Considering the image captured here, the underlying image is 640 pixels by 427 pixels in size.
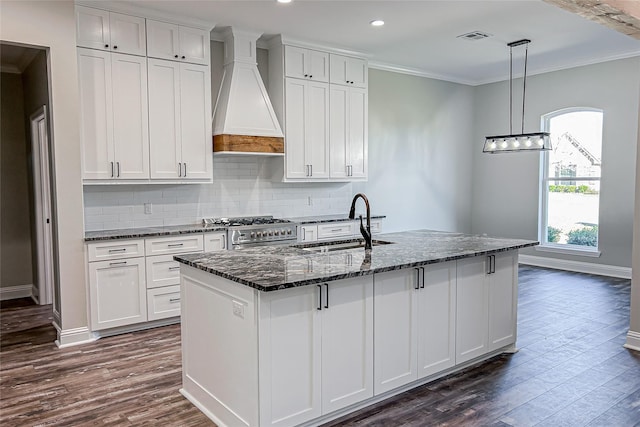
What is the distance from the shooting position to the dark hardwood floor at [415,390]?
2824 millimetres

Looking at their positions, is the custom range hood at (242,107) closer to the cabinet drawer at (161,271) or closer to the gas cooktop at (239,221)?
the gas cooktop at (239,221)

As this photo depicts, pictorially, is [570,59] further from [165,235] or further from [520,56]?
[165,235]

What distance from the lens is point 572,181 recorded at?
23.2 feet

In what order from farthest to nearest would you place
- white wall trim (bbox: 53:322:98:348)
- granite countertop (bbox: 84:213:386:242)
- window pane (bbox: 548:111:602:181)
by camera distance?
window pane (bbox: 548:111:602:181), granite countertop (bbox: 84:213:386:242), white wall trim (bbox: 53:322:98:348)

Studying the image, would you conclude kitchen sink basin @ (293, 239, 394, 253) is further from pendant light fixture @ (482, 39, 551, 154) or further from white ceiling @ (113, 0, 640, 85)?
pendant light fixture @ (482, 39, 551, 154)

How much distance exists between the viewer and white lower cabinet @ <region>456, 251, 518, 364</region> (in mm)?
3406

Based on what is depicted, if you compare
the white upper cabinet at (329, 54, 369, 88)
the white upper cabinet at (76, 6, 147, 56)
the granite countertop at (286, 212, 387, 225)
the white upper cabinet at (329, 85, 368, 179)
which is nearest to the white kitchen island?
the granite countertop at (286, 212, 387, 225)

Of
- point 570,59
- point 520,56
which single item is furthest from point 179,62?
point 570,59

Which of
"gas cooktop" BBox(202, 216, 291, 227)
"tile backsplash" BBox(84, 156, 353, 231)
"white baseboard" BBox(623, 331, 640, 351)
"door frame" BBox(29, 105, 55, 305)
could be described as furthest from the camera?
"door frame" BBox(29, 105, 55, 305)

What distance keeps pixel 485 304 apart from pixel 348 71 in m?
3.54

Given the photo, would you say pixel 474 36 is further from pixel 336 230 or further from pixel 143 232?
pixel 143 232

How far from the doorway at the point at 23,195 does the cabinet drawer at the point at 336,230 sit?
2996mm

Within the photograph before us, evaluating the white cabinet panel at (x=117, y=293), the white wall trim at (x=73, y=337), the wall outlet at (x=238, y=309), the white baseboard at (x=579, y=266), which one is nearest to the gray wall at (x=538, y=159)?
the white baseboard at (x=579, y=266)

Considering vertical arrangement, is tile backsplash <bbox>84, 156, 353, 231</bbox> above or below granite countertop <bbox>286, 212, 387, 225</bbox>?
above
